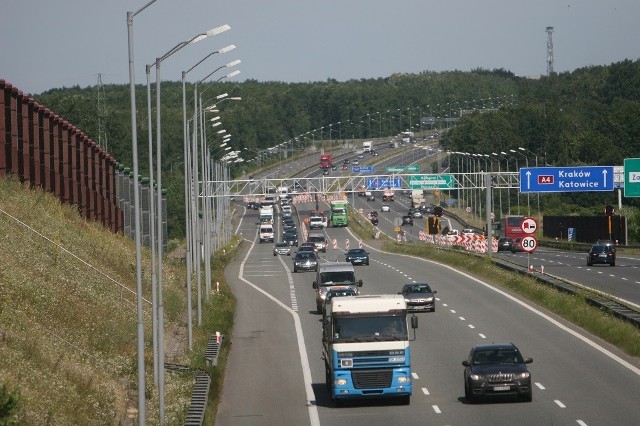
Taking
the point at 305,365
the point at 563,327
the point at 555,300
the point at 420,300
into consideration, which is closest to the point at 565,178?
the point at 555,300

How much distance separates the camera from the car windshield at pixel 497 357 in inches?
1200

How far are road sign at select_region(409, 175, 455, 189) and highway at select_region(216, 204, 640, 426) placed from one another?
173 ft

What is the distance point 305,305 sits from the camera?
59125 mm

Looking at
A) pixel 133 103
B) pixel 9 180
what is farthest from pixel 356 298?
pixel 9 180

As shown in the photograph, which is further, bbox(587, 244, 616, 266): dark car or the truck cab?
bbox(587, 244, 616, 266): dark car

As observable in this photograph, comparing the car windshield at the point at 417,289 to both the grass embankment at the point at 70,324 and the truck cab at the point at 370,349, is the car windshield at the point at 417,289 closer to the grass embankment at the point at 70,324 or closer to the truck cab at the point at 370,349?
the grass embankment at the point at 70,324

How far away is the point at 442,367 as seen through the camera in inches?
1467

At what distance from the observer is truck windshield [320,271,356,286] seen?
53.8m

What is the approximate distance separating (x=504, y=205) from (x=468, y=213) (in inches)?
546

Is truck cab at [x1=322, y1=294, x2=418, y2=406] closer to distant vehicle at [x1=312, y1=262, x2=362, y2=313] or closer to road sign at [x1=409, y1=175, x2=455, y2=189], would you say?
distant vehicle at [x1=312, y1=262, x2=362, y2=313]

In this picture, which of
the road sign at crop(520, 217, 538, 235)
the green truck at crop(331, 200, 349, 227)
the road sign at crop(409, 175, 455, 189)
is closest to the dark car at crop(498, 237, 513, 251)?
the road sign at crop(409, 175, 455, 189)

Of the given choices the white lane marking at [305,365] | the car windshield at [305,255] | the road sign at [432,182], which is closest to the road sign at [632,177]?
the car windshield at [305,255]

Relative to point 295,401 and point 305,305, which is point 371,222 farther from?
point 295,401

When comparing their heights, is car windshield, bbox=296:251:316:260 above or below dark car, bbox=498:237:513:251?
above
